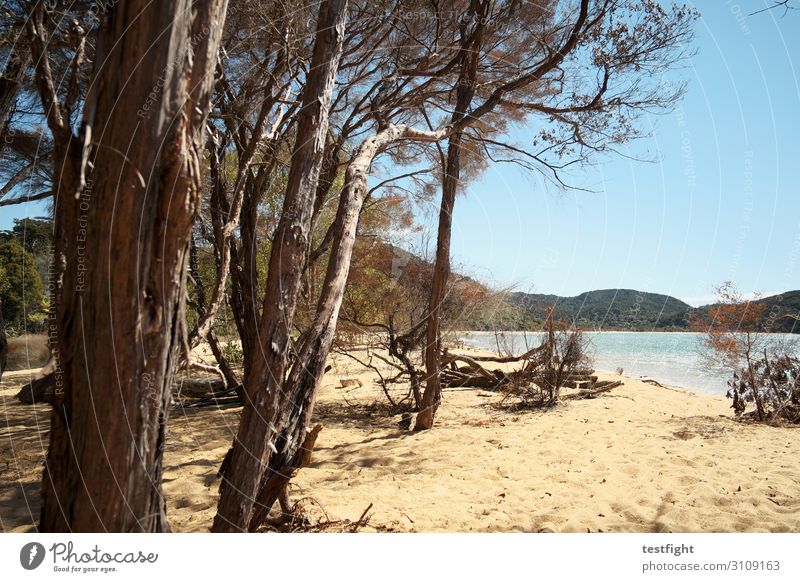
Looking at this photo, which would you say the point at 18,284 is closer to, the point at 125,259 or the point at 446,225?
the point at 446,225

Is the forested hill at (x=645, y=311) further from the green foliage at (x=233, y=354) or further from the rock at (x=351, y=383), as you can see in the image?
the green foliage at (x=233, y=354)

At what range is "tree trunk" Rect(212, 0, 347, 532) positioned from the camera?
2635 mm

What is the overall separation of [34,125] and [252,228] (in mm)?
2463

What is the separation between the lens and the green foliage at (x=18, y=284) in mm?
5391

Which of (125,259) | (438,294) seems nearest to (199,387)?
(438,294)

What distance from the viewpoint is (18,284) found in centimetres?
620

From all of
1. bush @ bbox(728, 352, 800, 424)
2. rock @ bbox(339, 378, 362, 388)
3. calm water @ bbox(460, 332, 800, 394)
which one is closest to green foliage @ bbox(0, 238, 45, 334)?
rock @ bbox(339, 378, 362, 388)

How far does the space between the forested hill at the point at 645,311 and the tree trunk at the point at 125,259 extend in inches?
204

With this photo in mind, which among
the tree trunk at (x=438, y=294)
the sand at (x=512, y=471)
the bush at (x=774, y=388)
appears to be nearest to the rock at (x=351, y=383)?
the sand at (x=512, y=471)

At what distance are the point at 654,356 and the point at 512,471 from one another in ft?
45.5

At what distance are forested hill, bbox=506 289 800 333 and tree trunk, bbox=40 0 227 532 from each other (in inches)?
204

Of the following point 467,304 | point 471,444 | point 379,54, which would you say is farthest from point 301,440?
point 467,304

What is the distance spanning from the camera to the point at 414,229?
10523 mm
